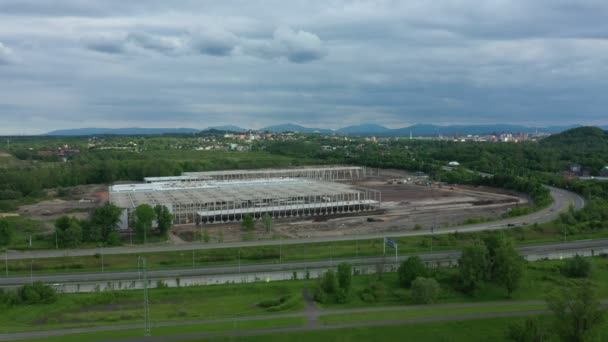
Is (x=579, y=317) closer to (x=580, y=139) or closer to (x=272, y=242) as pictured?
(x=272, y=242)

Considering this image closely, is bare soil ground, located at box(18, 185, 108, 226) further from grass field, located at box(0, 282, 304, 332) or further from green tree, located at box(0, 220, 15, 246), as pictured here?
grass field, located at box(0, 282, 304, 332)

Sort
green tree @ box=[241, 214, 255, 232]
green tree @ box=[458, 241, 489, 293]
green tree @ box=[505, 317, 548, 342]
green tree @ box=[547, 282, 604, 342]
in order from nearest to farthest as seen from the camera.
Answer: green tree @ box=[505, 317, 548, 342]
green tree @ box=[547, 282, 604, 342]
green tree @ box=[458, 241, 489, 293]
green tree @ box=[241, 214, 255, 232]

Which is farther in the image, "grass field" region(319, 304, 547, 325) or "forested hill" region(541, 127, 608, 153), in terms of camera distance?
"forested hill" region(541, 127, 608, 153)

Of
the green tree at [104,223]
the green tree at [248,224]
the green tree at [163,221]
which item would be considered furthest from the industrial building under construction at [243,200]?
the green tree at [248,224]

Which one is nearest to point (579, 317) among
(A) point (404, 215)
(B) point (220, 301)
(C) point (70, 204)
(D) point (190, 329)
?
(D) point (190, 329)

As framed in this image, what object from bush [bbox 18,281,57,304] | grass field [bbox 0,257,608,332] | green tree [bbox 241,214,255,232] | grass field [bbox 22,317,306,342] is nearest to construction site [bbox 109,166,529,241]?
green tree [bbox 241,214,255,232]

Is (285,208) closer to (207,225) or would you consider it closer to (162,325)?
(207,225)

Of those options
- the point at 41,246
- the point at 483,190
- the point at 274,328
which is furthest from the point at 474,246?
the point at 483,190
